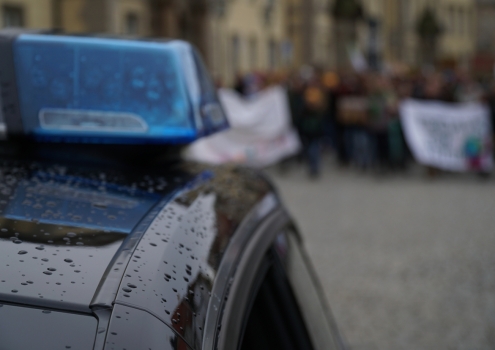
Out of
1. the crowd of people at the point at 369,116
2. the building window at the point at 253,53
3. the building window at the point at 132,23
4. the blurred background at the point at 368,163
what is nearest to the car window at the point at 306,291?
the blurred background at the point at 368,163

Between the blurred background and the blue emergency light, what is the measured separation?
70 cm

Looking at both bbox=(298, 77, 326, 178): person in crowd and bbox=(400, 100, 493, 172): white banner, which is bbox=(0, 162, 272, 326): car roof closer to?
bbox=(400, 100, 493, 172): white banner

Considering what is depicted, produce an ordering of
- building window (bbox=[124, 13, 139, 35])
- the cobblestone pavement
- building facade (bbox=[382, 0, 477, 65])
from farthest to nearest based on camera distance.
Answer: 1. building facade (bbox=[382, 0, 477, 65])
2. building window (bbox=[124, 13, 139, 35])
3. the cobblestone pavement

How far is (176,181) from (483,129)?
1438 cm

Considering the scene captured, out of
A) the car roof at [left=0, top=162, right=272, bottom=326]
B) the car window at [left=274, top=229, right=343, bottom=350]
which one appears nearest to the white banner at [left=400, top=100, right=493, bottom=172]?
the car window at [left=274, top=229, right=343, bottom=350]

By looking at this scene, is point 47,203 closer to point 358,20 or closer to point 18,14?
point 18,14

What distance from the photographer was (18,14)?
1881cm

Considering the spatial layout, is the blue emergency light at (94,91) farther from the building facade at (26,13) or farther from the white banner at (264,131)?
the building facade at (26,13)

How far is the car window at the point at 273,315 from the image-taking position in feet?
5.39

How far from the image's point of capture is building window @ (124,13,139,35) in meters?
23.7

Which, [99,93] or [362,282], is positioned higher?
[99,93]

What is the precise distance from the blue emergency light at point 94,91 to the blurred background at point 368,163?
2.30 ft

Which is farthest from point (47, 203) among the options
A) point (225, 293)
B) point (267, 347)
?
point (267, 347)

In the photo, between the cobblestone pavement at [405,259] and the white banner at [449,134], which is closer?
the cobblestone pavement at [405,259]
